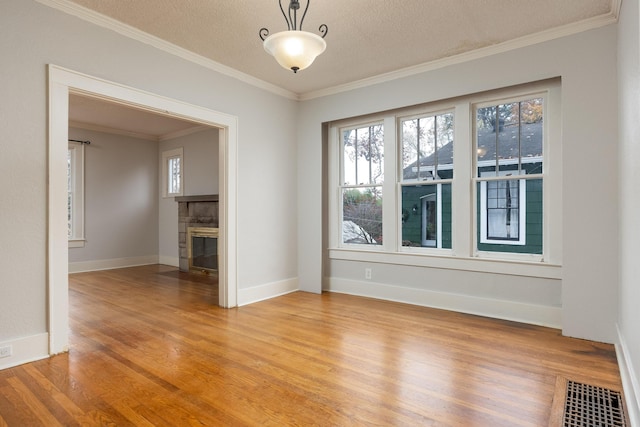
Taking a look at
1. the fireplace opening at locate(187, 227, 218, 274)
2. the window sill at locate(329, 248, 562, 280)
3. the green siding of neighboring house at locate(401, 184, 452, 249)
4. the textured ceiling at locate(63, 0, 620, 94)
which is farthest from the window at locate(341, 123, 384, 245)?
the fireplace opening at locate(187, 227, 218, 274)

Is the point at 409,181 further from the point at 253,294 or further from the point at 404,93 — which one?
the point at 253,294

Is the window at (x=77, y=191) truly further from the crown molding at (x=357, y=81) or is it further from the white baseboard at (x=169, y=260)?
the crown molding at (x=357, y=81)

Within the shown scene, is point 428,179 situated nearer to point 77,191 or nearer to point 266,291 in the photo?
point 266,291

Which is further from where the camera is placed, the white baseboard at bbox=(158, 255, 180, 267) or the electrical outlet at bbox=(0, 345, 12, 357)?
the white baseboard at bbox=(158, 255, 180, 267)

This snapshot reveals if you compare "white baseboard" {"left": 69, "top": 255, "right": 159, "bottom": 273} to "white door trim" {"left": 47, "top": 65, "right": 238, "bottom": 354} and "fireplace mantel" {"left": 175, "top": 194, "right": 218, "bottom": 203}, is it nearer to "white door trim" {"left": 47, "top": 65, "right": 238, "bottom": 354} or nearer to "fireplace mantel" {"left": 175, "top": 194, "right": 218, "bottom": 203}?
"fireplace mantel" {"left": 175, "top": 194, "right": 218, "bottom": 203}

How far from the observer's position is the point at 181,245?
7215mm

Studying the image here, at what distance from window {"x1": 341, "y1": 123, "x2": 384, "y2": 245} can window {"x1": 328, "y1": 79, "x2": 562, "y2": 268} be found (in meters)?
0.01

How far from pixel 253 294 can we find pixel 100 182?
468 centimetres

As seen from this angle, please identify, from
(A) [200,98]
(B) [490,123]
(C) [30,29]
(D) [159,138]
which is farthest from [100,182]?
(B) [490,123]

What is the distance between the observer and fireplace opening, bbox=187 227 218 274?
21.7 ft

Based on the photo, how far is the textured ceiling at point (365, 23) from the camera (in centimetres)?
294

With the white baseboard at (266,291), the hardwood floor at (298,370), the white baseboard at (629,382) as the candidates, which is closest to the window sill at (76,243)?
the hardwood floor at (298,370)

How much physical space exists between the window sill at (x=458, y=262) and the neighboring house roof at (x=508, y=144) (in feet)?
3.57

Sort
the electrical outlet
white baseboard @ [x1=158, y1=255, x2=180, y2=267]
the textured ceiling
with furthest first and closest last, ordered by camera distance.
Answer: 1. white baseboard @ [x1=158, y1=255, x2=180, y2=267]
2. the textured ceiling
3. the electrical outlet
